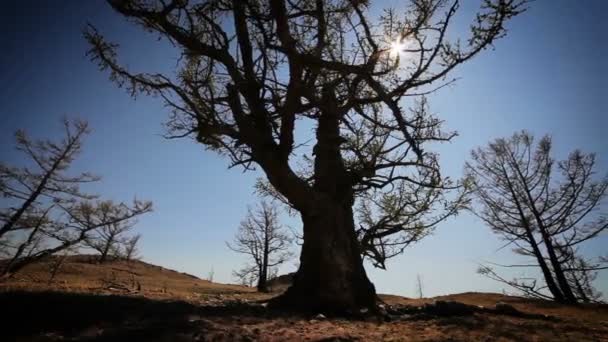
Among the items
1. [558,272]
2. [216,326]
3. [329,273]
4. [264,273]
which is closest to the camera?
[216,326]

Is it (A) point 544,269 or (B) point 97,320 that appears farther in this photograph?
(A) point 544,269

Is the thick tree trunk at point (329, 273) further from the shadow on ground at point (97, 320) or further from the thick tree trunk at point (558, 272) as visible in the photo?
the thick tree trunk at point (558, 272)

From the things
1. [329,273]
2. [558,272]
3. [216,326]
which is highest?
[558,272]

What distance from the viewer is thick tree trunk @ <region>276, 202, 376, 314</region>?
470cm

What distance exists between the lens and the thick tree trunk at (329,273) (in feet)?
15.4

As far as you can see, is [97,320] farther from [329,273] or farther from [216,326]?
[329,273]

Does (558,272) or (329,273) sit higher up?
(558,272)

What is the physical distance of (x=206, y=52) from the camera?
17.2ft

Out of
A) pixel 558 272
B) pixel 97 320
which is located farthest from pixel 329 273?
pixel 558 272

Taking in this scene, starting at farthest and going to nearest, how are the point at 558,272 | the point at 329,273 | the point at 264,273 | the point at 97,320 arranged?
the point at 264,273
the point at 558,272
the point at 329,273
the point at 97,320

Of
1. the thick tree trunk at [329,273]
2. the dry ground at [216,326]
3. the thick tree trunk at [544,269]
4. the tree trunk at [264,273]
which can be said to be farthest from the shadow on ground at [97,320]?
the tree trunk at [264,273]

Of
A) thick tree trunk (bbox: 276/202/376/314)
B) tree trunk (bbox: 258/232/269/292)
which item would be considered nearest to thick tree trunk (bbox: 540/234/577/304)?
thick tree trunk (bbox: 276/202/376/314)

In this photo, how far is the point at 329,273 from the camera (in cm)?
491

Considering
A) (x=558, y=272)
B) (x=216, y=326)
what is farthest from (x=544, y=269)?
(x=216, y=326)
